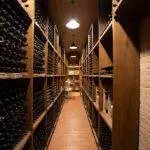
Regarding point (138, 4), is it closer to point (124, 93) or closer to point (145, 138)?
point (124, 93)

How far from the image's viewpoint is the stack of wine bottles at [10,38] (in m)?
1.66

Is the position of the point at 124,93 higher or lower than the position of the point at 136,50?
lower

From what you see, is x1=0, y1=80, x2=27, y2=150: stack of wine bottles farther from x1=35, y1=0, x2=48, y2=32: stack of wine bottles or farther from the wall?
x1=35, y1=0, x2=48, y2=32: stack of wine bottles

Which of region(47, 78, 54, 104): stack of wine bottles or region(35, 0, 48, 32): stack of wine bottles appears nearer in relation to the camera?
region(35, 0, 48, 32): stack of wine bottles

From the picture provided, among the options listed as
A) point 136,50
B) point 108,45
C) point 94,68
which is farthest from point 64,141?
point 136,50

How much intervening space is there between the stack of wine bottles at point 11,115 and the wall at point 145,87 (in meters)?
1.17

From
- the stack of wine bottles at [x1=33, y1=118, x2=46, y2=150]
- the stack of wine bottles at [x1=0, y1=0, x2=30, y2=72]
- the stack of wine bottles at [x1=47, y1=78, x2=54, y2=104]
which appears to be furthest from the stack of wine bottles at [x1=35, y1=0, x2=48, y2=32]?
the stack of wine bottles at [x1=33, y1=118, x2=46, y2=150]

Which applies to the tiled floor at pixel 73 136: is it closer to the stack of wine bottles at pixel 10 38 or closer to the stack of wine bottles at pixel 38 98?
the stack of wine bottles at pixel 38 98

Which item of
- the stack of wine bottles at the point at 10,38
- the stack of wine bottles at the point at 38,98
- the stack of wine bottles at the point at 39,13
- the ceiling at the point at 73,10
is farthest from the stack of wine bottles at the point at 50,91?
the stack of wine bottles at the point at 10,38

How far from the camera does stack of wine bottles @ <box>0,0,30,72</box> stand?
1.66 m

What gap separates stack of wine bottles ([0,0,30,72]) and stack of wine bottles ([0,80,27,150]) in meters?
0.18

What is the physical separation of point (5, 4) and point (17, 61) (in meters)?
0.52

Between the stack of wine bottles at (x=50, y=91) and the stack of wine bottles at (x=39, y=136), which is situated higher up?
the stack of wine bottles at (x=50, y=91)

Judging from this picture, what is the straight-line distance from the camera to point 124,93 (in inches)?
90.1
